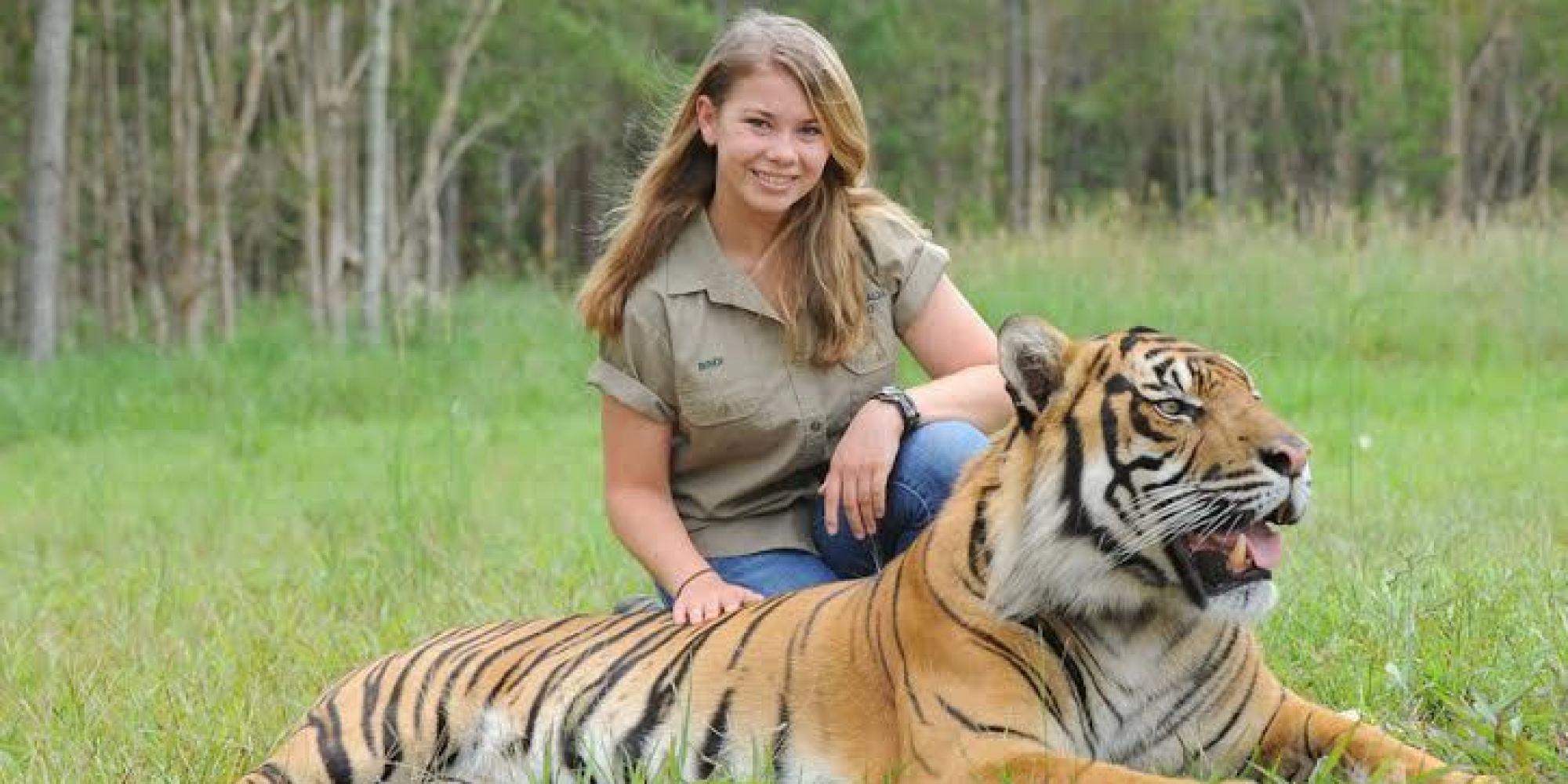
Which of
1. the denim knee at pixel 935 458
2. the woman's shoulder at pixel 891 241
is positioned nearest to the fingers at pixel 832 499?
the denim knee at pixel 935 458

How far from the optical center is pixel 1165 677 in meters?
2.87

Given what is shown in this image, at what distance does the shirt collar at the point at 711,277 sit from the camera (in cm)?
375

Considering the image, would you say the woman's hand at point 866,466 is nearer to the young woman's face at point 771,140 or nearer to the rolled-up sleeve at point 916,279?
the rolled-up sleeve at point 916,279

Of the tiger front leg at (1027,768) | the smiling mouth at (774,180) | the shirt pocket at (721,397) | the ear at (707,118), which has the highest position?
the ear at (707,118)

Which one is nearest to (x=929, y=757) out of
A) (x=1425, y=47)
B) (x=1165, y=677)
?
(x=1165, y=677)

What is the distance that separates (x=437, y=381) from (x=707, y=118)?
8069 millimetres

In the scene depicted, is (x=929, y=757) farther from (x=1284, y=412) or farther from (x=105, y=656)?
(x=1284, y=412)

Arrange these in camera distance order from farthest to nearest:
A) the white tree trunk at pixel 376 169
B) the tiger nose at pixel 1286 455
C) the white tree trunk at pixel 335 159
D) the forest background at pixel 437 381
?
the white tree trunk at pixel 335 159 → the white tree trunk at pixel 376 169 → the forest background at pixel 437 381 → the tiger nose at pixel 1286 455

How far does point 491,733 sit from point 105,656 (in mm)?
1743

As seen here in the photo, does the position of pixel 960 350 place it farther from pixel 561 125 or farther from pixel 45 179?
pixel 561 125

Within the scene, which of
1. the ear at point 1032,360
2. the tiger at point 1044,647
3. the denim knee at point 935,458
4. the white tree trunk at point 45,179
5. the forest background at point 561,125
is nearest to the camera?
the tiger at point 1044,647

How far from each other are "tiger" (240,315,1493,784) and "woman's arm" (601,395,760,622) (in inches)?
16.0

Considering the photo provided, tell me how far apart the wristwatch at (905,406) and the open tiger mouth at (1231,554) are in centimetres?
94

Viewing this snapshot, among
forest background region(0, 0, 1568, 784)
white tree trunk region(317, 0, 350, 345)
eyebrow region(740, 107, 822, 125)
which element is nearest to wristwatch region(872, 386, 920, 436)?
eyebrow region(740, 107, 822, 125)
